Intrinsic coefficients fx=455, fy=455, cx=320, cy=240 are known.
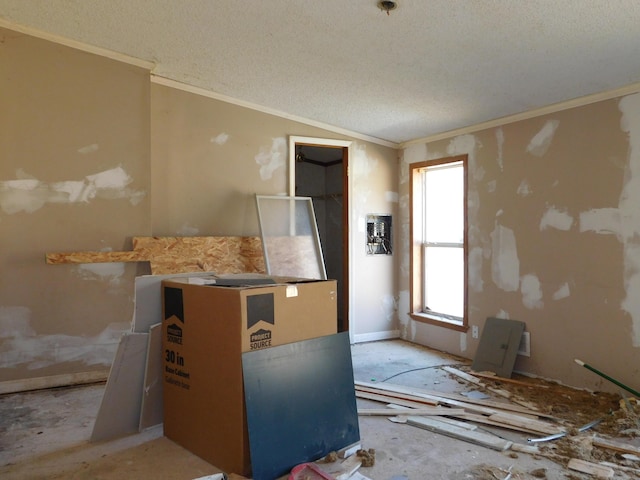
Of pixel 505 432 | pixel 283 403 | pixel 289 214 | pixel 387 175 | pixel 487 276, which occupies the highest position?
pixel 387 175

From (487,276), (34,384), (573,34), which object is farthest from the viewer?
(487,276)

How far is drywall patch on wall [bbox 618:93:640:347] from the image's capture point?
3.46 metres

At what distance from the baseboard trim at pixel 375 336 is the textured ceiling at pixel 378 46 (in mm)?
2618

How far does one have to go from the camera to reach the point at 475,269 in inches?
188

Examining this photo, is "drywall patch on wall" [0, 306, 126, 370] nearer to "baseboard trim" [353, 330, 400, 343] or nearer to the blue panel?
the blue panel

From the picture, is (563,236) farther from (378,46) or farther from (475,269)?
(378,46)

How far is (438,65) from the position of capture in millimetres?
3438

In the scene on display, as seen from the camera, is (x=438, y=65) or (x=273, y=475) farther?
(x=438, y=65)

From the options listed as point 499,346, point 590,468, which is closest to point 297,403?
point 590,468

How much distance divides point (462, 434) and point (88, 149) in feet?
12.5

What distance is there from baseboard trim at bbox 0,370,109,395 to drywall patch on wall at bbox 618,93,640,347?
4426 mm

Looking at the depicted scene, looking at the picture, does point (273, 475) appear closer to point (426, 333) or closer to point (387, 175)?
point (426, 333)

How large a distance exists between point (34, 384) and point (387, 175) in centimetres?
429

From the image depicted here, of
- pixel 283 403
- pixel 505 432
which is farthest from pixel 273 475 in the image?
pixel 505 432
